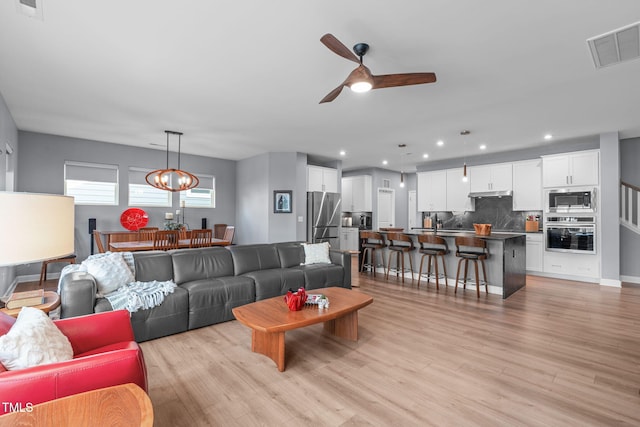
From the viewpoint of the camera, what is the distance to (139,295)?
3000 millimetres

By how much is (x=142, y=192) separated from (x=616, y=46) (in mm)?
7818

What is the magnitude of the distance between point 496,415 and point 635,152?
21.1 ft

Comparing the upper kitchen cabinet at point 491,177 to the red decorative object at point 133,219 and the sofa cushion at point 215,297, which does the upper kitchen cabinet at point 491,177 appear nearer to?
the sofa cushion at point 215,297

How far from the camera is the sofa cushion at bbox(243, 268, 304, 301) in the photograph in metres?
3.82

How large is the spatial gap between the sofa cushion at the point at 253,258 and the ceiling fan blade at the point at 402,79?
2.75 meters

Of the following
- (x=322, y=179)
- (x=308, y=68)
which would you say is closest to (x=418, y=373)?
(x=308, y=68)

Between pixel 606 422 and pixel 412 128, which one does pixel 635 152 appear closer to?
pixel 412 128

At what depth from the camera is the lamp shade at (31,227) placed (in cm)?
122

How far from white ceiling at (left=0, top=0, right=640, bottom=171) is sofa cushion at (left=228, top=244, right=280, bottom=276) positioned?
1.93 m

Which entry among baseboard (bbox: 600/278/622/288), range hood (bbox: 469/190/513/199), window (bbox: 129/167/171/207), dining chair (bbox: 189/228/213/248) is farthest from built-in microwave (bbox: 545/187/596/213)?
window (bbox: 129/167/171/207)

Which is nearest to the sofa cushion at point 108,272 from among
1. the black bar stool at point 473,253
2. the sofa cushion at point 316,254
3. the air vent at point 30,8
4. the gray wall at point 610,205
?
the air vent at point 30,8

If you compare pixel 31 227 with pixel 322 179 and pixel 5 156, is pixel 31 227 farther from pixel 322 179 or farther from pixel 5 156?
pixel 322 179

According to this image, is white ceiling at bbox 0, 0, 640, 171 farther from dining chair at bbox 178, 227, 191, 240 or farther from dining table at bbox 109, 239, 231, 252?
dining table at bbox 109, 239, 231, 252

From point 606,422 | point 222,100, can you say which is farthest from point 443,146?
point 606,422
